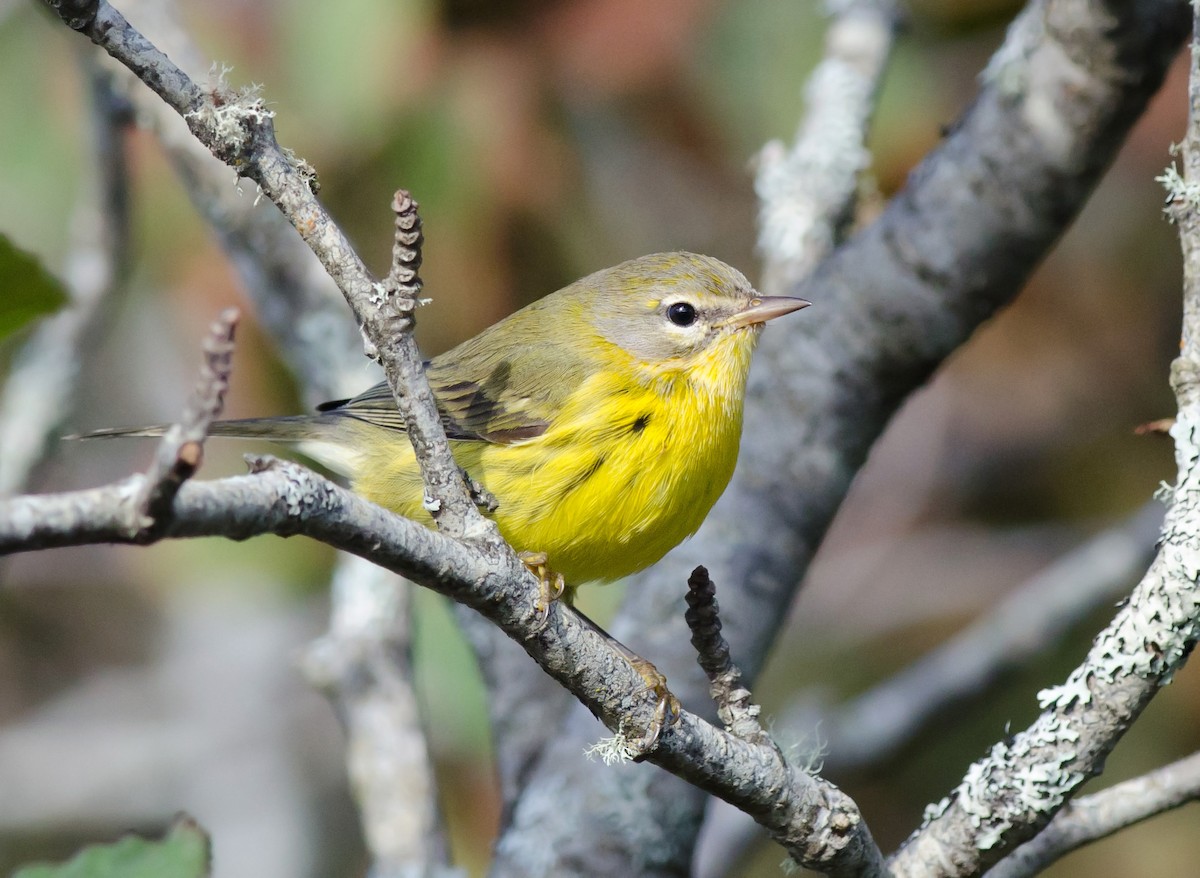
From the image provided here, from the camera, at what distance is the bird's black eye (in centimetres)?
380

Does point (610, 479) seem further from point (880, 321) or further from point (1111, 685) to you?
point (1111, 685)

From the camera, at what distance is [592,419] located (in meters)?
3.37

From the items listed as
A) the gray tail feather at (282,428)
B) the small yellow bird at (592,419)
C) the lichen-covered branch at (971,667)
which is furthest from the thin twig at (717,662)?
the gray tail feather at (282,428)

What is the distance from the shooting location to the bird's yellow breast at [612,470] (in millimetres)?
3150

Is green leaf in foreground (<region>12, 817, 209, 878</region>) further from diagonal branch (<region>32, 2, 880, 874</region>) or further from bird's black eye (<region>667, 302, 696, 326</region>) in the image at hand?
bird's black eye (<region>667, 302, 696, 326</region>)

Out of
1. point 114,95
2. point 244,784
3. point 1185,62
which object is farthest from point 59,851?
point 1185,62

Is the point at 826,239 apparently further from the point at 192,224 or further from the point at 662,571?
the point at 192,224

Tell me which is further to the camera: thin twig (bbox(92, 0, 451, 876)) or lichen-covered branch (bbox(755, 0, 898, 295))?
lichen-covered branch (bbox(755, 0, 898, 295))

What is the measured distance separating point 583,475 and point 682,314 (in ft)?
2.74

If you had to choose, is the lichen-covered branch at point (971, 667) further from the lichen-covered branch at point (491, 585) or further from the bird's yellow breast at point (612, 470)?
the lichen-covered branch at point (491, 585)

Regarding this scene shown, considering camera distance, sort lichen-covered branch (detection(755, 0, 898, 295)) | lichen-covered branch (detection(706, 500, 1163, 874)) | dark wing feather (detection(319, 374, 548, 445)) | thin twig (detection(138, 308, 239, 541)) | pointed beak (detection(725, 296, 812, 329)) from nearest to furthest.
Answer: thin twig (detection(138, 308, 239, 541))
dark wing feather (detection(319, 374, 548, 445))
pointed beak (detection(725, 296, 812, 329))
lichen-covered branch (detection(706, 500, 1163, 874))
lichen-covered branch (detection(755, 0, 898, 295))

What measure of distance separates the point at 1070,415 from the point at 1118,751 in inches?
62.5

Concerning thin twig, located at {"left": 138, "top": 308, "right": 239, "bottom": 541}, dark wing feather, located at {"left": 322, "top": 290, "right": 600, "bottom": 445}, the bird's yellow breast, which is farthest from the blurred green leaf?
dark wing feather, located at {"left": 322, "top": 290, "right": 600, "bottom": 445}

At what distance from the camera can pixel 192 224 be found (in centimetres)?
524
